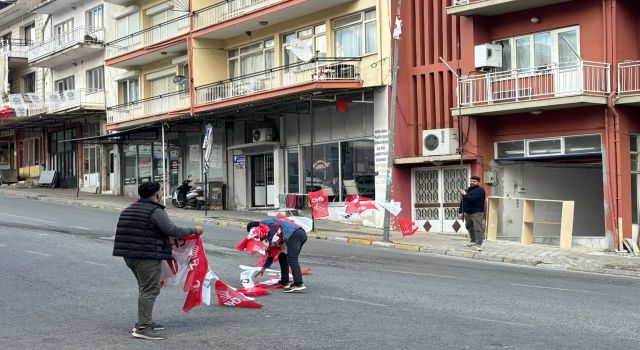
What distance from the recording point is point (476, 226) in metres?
17.7

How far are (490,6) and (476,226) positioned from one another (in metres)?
6.65

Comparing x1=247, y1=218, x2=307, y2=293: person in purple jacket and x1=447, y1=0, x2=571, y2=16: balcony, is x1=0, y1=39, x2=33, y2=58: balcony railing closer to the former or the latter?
x1=447, y1=0, x2=571, y2=16: balcony

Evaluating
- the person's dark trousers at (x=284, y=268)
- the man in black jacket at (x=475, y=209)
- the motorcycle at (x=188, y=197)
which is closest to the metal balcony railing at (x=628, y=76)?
the man in black jacket at (x=475, y=209)

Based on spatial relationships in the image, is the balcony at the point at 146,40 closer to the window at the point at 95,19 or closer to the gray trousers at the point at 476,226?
the window at the point at 95,19

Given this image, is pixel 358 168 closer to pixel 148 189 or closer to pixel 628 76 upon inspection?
pixel 628 76

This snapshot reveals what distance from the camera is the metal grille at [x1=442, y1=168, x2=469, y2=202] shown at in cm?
2192

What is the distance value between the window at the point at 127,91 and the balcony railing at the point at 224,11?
24.9ft

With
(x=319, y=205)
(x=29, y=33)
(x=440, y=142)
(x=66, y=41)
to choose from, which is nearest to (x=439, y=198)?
(x=440, y=142)

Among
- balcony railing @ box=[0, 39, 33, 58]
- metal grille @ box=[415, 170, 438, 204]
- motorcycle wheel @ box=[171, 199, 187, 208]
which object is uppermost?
balcony railing @ box=[0, 39, 33, 58]

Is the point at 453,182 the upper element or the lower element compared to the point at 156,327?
upper

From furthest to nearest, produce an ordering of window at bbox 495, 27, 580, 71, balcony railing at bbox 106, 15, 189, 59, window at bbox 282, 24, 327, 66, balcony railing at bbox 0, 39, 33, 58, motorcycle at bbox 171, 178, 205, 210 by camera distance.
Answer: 1. balcony railing at bbox 0, 39, 33, 58
2. balcony railing at bbox 106, 15, 189, 59
3. motorcycle at bbox 171, 178, 205, 210
4. window at bbox 282, 24, 327, 66
5. window at bbox 495, 27, 580, 71

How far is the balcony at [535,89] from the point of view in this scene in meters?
18.7

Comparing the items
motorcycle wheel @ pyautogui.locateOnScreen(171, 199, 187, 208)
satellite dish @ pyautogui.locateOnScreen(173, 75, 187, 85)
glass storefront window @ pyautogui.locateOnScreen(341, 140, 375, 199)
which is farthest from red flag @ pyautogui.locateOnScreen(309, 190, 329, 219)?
satellite dish @ pyautogui.locateOnScreen(173, 75, 187, 85)

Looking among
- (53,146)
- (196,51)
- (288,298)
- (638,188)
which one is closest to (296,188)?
(196,51)
